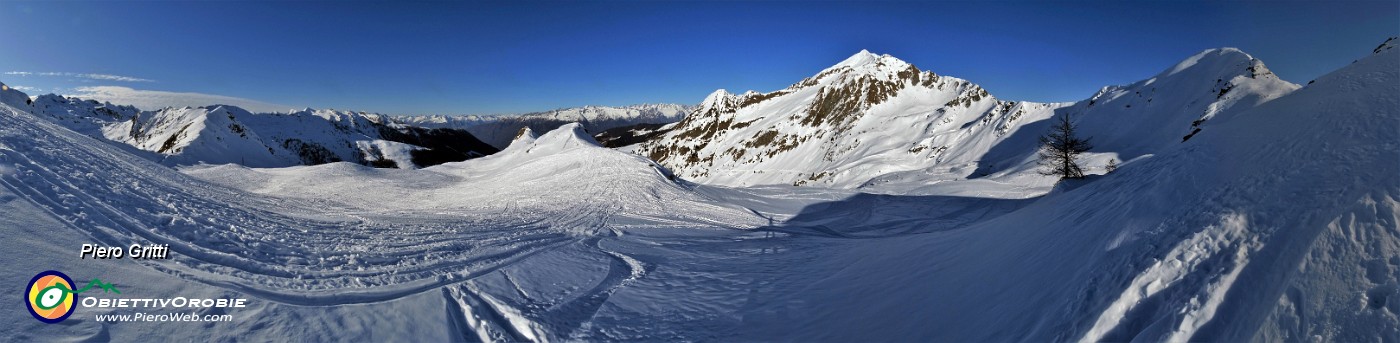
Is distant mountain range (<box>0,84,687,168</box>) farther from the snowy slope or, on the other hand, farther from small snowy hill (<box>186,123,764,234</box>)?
the snowy slope

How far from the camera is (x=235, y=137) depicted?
7412 cm

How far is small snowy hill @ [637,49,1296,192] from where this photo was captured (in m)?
39.7

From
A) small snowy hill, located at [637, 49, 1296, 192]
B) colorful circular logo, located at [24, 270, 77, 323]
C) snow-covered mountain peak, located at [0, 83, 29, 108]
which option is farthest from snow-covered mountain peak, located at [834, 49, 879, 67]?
snow-covered mountain peak, located at [0, 83, 29, 108]

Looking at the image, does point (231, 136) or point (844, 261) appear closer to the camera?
point (844, 261)

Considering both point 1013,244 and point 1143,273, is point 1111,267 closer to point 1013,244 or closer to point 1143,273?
point 1143,273

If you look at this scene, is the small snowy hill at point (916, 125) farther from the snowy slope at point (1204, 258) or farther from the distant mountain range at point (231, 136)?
the distant mountain range at point (231, 136)

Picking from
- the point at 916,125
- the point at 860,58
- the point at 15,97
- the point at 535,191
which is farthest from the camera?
the point at 860,58

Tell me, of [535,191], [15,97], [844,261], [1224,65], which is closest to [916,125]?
[1224,65]

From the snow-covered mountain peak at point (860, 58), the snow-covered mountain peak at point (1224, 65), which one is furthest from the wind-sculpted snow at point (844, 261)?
the snow-covered mountain peak at point (860, 58)

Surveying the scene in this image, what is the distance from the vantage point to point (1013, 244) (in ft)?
31.9

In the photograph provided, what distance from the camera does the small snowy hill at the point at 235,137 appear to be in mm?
66125

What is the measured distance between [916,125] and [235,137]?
109235 millimetres

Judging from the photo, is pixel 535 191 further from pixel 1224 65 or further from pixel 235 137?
pixel 235 137

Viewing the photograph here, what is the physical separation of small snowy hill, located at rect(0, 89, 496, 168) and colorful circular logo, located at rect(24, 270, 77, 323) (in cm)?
3716
